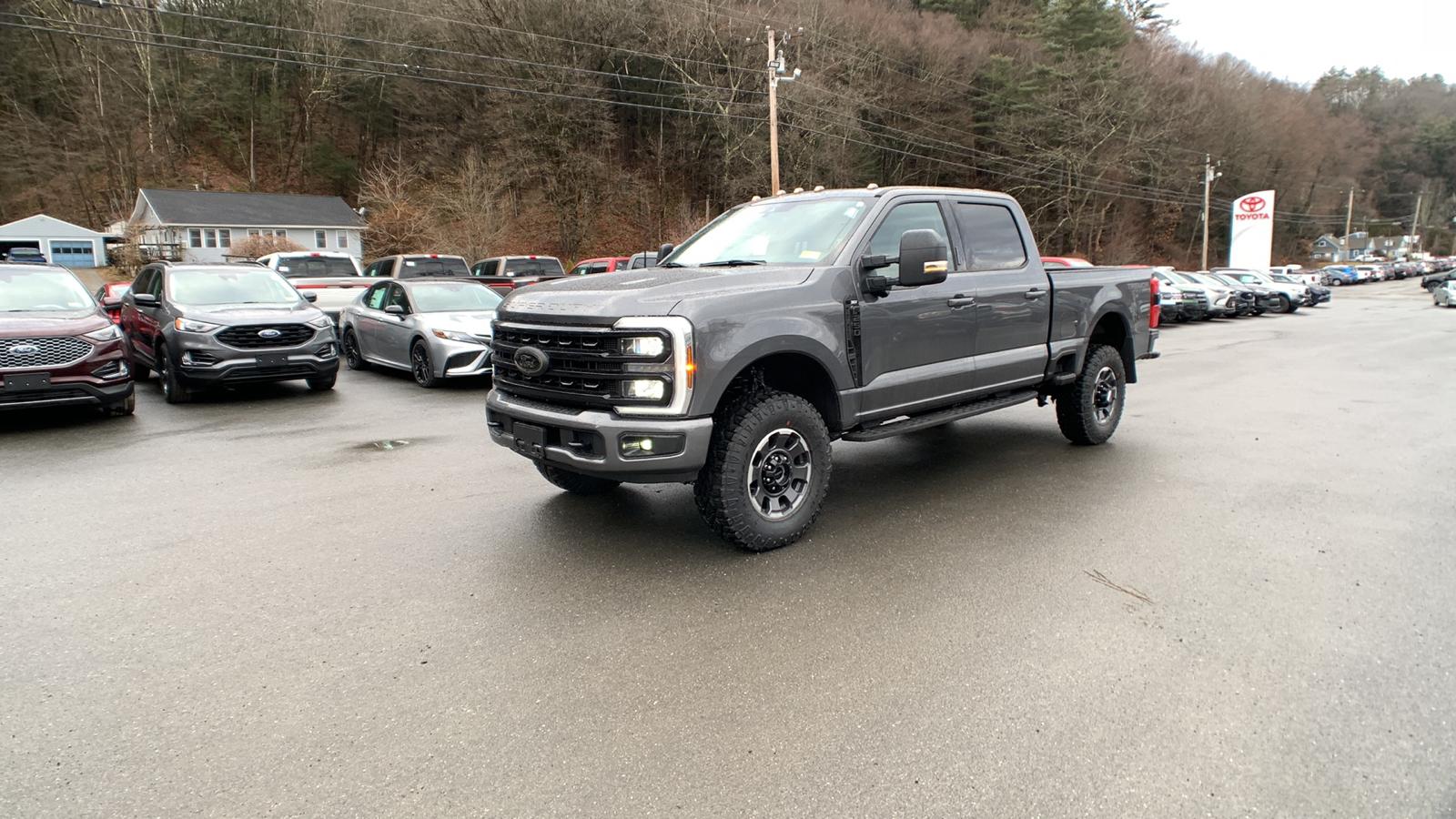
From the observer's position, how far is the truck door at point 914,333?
16.6ft

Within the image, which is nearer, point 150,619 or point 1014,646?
point 1014,646

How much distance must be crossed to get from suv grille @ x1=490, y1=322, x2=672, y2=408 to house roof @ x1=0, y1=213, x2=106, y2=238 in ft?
173

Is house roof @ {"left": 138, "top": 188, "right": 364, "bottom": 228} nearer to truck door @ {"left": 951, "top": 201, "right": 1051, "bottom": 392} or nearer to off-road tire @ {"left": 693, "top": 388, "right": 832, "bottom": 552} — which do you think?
truck door @ {"left": 951, "top": 201, "right": 1051, "bottom": 392}

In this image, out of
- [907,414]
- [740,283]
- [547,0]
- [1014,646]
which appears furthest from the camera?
[547,0]

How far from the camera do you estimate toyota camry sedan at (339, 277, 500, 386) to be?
11.2 metres

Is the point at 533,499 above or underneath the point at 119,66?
underneath

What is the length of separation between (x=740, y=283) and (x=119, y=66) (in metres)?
60.9

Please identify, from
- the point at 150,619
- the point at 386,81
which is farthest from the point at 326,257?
the point at 386,81

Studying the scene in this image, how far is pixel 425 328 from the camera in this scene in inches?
447

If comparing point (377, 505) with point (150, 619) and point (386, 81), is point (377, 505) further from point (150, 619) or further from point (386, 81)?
point (386, 81)

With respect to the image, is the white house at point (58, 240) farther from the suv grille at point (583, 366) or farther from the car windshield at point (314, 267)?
the suv grille at point (583, 366)

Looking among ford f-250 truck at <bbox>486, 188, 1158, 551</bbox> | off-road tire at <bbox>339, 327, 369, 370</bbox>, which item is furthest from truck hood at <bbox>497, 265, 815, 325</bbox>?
off-road tire at <bbox>339, 327, 369, 370</bbox>

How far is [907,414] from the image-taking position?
5406mm

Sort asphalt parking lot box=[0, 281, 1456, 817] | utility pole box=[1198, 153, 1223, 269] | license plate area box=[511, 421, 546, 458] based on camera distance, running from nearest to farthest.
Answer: asphalt parking lot box=[0, 281, 1456, 817] → license plate area box=[511, 421, 546, 458] → utility pole box=[1198, 153, 1223, 269]
